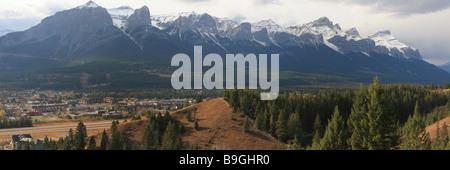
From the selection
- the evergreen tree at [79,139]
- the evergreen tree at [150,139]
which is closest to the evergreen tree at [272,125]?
the evergreen tree at [150,139]

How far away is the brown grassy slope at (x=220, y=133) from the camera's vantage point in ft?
191

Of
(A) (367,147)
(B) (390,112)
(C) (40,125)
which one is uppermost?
(B) (390,112)

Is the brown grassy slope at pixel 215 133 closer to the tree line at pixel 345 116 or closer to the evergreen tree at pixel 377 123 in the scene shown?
the tree line at pixel 345 116

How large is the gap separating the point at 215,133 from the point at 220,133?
1.04 m

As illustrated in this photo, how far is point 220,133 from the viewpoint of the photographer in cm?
6412

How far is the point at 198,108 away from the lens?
8075 centimetres

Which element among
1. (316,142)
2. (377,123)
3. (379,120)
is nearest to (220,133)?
(316,142)

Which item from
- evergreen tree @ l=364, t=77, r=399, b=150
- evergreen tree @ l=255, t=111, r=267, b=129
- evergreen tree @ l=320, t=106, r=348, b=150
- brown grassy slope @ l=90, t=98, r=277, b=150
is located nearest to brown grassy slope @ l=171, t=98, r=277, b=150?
brown grassy slope @ l=90, t=98, r=277, b=150

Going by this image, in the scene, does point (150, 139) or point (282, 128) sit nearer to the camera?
point (150, 139)

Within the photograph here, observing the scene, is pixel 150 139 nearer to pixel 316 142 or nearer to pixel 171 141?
pixel 171 141

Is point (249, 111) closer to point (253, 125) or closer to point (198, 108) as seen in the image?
point (253, 125)

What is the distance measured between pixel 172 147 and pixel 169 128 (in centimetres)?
1168
